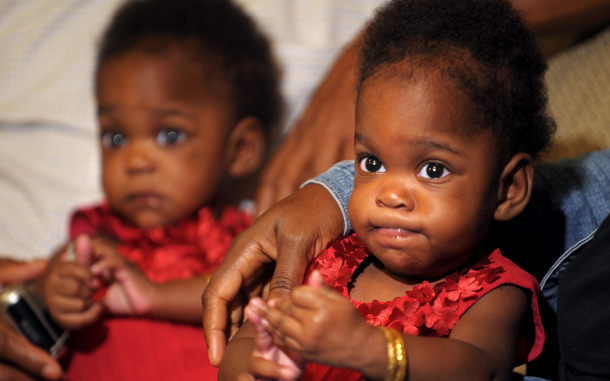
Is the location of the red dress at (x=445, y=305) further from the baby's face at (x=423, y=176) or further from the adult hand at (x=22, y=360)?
the adult hand at (x=22, y=360)

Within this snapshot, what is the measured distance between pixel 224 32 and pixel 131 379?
107 cm

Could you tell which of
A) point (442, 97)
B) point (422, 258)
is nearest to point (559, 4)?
point (442, 97)

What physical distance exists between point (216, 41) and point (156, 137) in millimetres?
374

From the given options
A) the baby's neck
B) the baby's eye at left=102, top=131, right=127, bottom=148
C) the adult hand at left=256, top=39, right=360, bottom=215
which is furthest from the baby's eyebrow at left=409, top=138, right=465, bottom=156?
the baby's eye at left=102, top=131, right=127, bottom=148

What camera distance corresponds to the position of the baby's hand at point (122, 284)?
1.43 meters

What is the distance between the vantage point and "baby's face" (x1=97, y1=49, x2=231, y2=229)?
1.62 m

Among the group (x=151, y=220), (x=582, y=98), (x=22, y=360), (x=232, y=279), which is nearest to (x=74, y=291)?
(x=22, y=360)

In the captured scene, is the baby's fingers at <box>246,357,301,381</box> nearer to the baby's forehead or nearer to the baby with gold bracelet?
the baby with gold bracelet

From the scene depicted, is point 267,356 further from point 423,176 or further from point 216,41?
point 216,41

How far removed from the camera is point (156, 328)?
1.43 m

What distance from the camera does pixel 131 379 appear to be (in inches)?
53.2

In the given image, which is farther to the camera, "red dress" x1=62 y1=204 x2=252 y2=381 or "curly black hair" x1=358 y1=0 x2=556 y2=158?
"red dress" x1=62 y1=204 x2=252 y2=381

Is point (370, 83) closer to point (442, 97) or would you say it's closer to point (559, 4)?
point (442, 97)

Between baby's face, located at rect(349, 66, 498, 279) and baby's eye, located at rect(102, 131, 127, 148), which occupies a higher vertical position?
baby's face, located at rect(349, 66, 498, 279)
